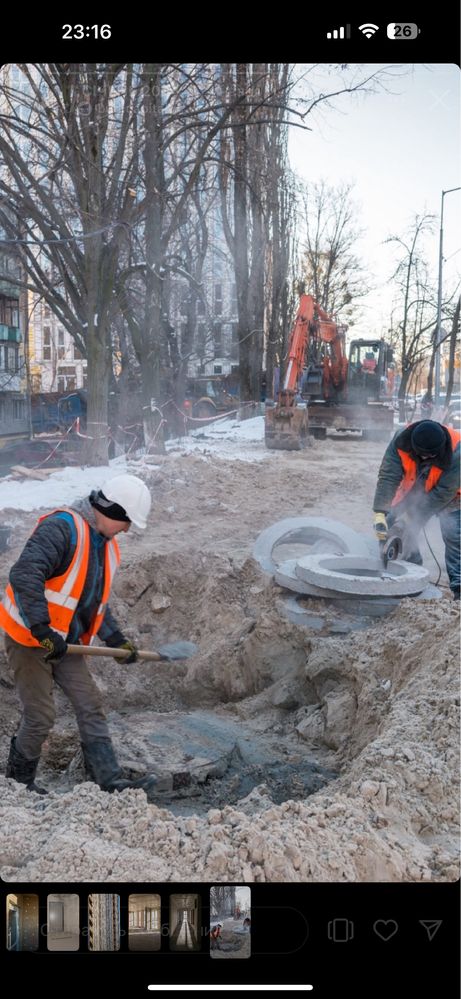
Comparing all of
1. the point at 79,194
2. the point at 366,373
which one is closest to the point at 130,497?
the point at 79,194

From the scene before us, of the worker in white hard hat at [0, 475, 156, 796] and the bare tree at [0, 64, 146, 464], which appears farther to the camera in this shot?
the bare tree at [0, 64, 146, 464]

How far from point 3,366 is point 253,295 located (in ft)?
22.6

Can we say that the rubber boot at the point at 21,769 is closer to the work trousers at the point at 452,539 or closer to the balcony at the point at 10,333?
the work trousers at the point at 452,539

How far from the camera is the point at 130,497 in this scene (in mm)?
3660

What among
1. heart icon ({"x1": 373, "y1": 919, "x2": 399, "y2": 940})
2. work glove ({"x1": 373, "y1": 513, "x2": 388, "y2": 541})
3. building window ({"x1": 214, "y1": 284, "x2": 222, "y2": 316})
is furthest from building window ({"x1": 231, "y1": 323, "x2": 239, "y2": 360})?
heart icon ({"x1": 373, "y1": 919, "x2": 399, "y2": 940})

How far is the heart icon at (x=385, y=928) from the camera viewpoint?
5.33 ft

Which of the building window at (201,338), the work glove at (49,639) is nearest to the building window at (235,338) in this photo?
the building window at (201,338)

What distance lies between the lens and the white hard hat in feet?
12.0
